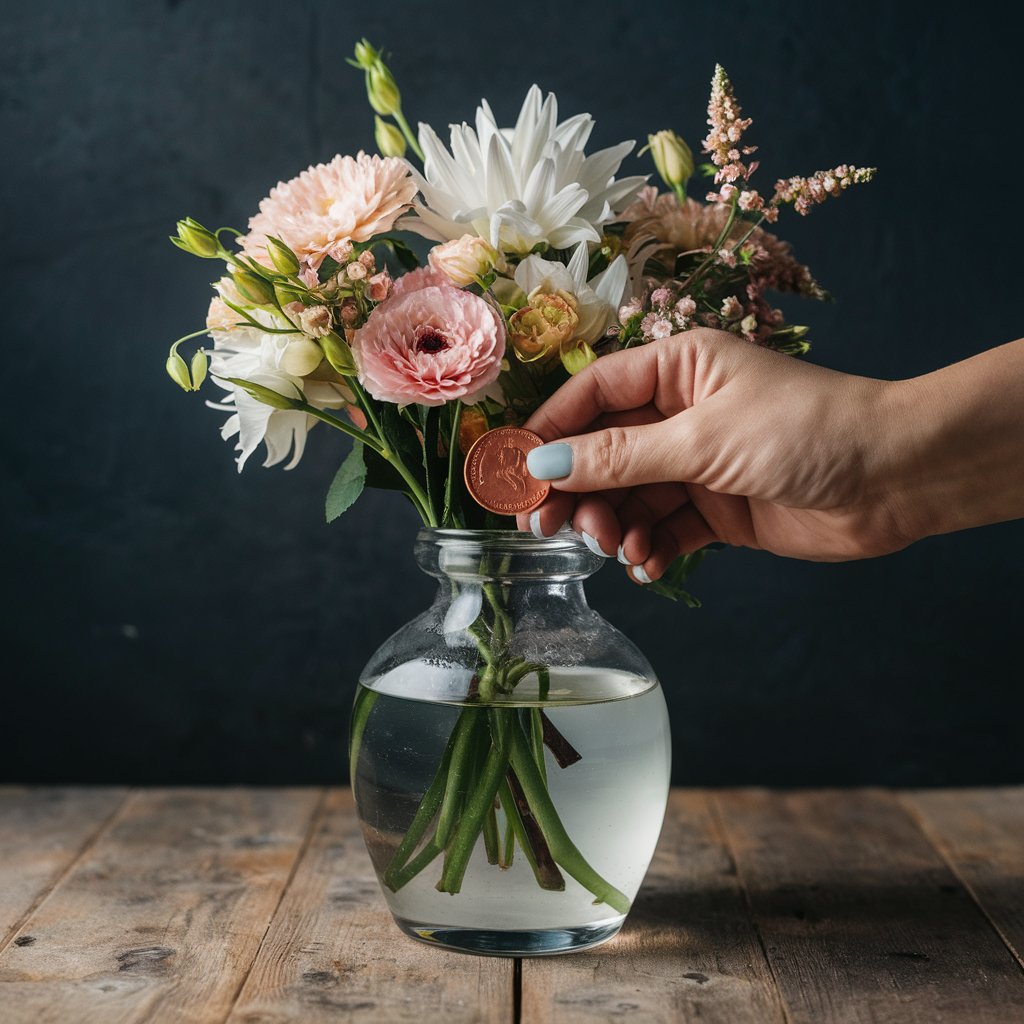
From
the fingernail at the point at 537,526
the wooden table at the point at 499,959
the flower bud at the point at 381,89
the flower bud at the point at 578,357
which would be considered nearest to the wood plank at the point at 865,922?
the wooden table at the point at 499,959

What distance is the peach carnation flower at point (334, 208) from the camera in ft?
2.88

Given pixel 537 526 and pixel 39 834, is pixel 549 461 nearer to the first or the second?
pixel 537 526

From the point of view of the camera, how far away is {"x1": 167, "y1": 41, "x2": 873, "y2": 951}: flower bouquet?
2.86ft

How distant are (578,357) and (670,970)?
48 cm

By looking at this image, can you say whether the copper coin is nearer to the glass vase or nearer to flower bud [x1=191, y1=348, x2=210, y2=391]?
the glass vase

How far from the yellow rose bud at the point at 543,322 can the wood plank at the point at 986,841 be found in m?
0.62

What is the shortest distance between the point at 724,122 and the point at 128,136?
94cm

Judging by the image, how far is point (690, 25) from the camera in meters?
1.54

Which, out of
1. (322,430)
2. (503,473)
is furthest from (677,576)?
(322,430)

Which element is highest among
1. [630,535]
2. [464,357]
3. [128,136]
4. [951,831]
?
[128,136]

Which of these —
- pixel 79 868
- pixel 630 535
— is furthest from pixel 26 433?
pixel 630 535

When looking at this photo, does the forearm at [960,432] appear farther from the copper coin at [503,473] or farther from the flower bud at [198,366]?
the flower bud at [198,366]

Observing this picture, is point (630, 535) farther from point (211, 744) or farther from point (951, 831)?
point (211, 744)

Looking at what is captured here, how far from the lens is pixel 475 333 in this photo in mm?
Answer: 855
